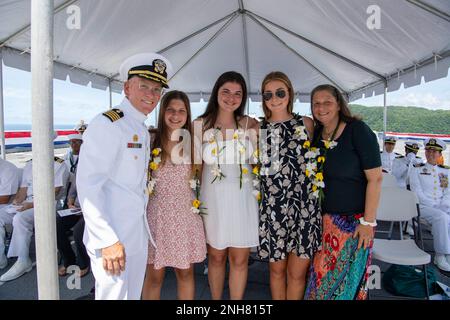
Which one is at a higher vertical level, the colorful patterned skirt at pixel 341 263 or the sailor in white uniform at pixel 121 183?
the sailor in white uniform at pixel 121 183

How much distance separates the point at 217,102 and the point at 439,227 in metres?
3.67

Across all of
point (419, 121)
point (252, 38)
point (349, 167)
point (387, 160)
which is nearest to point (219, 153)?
point (349, 167)

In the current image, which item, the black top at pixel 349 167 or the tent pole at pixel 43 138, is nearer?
the tent pole at pixel 43 138

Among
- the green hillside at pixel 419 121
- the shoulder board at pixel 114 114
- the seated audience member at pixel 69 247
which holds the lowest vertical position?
the seated audience member at pixel 69 247

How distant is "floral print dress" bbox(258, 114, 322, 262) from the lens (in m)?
2.12

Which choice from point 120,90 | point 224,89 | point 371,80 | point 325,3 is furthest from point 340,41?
point 120,90

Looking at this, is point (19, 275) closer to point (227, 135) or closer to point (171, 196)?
point (171, 196)

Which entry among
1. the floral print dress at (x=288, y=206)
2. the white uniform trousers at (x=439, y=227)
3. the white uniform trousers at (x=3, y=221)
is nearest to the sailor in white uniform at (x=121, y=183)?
the floral print dress at (x=288, y=206)

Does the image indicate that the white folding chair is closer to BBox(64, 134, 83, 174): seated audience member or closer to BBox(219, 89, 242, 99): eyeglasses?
BBox(219, 89, 242, 99): eyeglasses

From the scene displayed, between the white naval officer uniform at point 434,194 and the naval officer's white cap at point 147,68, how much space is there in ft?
13.7

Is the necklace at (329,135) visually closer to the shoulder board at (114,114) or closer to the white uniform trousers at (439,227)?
the shoulder board at (114,114)

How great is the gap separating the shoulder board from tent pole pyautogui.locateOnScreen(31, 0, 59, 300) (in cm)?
56

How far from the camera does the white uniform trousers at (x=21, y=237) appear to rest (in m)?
3.53

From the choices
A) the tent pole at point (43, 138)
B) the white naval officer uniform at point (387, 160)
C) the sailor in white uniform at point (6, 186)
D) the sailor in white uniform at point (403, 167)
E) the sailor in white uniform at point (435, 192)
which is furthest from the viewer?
the white naval officer uniform at point (387, 160)
